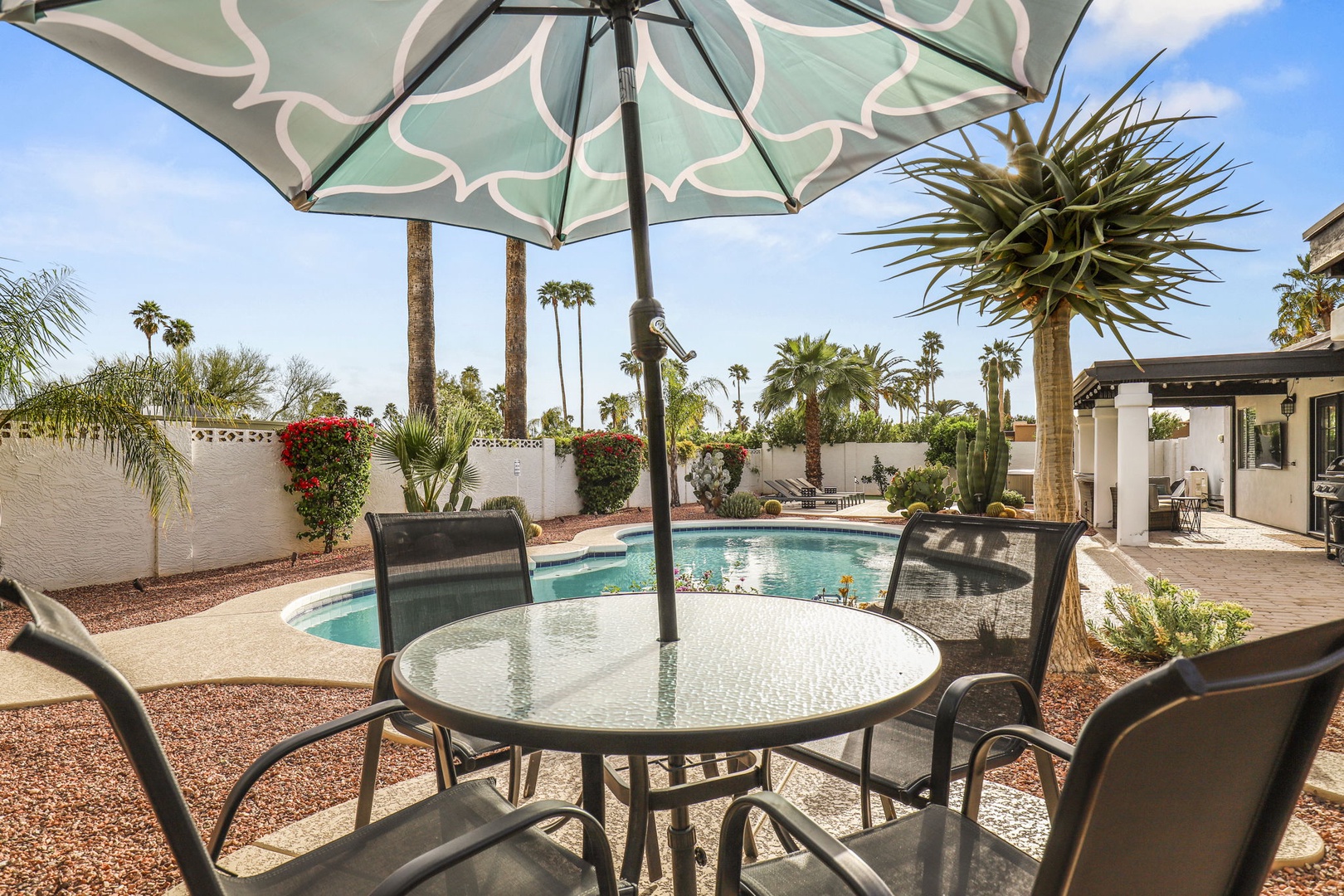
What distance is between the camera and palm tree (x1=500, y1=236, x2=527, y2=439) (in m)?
12.2

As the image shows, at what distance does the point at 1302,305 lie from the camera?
19.8 meters

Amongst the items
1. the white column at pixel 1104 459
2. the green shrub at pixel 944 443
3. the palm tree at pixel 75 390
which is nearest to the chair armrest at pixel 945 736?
the palm tree at pixel 75 390

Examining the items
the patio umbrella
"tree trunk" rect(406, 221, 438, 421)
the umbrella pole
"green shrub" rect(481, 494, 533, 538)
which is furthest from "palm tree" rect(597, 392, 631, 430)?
the umbrella pole

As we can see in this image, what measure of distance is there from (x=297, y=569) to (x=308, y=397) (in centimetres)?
2510

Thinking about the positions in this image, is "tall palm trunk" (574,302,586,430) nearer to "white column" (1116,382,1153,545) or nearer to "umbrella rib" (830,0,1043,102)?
"white column" (1116,382,1153,545)

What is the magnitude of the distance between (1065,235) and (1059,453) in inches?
48.5

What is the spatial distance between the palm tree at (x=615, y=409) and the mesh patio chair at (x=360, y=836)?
105 ft

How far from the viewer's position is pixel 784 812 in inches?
45.2

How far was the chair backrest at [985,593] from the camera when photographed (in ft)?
6.47

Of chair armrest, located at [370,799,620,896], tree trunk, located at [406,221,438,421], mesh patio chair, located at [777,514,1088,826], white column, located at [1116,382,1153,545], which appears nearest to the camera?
chair armrest, located at [370,799,620,896]

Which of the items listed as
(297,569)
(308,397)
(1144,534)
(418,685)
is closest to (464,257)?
(308,397)

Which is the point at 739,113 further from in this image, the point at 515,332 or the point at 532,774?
the point at 515,332

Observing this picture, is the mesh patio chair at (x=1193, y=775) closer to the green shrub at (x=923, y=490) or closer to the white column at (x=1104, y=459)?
the green shrub at (x=923, y=490)

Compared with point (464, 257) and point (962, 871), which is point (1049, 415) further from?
point (464, 257)
